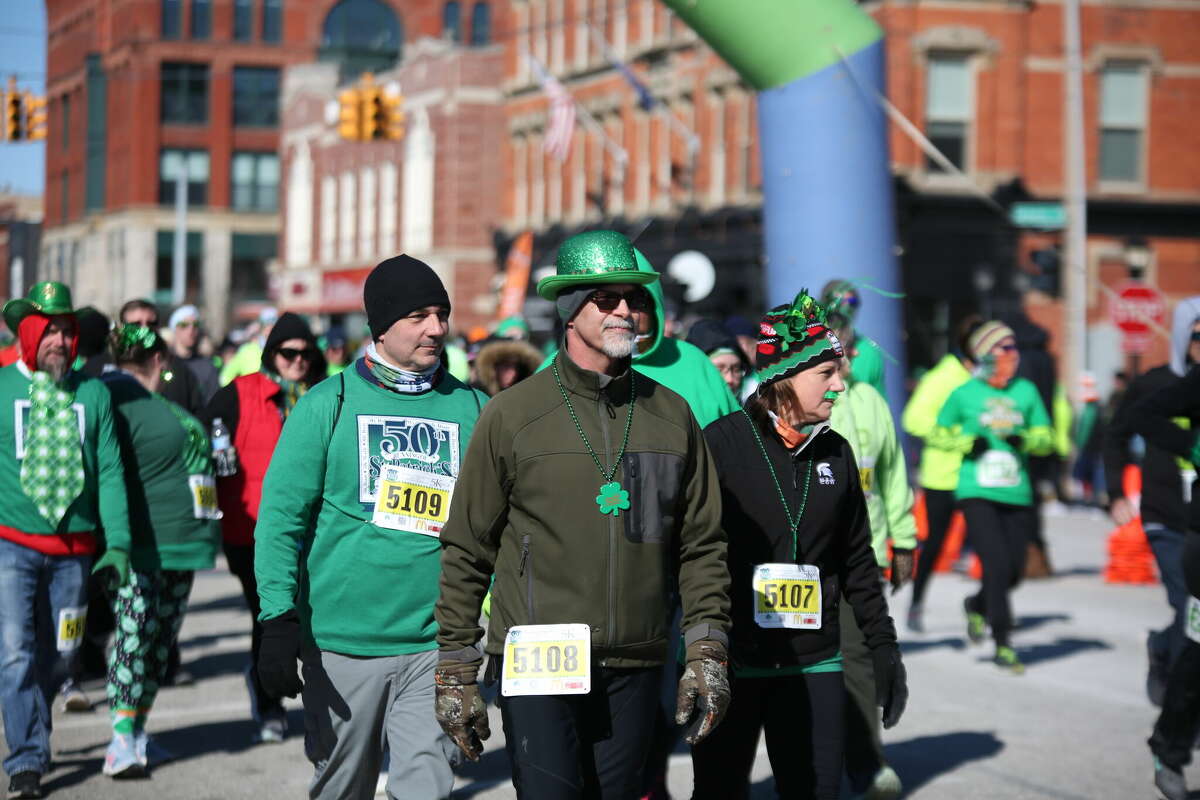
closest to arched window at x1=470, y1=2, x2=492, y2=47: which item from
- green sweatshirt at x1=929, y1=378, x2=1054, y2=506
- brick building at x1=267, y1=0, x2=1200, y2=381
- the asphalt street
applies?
brick building at x1=267, y1=0, x2=1200, y2=381

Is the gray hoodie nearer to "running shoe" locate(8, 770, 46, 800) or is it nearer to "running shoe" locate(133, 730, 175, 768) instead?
"running shoe" locate(133, 730, 175, 768)

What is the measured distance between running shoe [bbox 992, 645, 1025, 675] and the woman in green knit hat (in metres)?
4.86

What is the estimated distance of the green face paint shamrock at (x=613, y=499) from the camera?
4.61 m

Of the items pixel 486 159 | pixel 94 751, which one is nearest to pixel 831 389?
pixel 94 751

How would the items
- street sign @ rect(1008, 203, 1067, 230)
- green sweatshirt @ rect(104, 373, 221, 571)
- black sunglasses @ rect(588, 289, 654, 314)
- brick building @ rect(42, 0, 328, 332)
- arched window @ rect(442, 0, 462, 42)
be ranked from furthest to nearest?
arched window @ rect(442, 0, 462, 42) < brick building @ rect(42, 0, 328, 332) < street sign @ rect(1008, 203, 1067, 230) < green sweatshirt @ rect(104, 373, 221, 571) < black sunglasses @ rect(588, 289, 654, 314)

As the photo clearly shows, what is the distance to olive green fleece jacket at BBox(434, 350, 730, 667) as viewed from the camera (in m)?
4.62

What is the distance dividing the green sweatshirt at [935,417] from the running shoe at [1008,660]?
1323 mm

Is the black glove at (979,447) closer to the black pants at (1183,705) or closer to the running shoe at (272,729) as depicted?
the black pants at (1183,705)

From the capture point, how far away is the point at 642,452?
4.70m

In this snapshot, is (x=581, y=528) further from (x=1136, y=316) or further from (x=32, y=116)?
(x=32, y=116)

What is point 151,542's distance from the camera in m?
8.15

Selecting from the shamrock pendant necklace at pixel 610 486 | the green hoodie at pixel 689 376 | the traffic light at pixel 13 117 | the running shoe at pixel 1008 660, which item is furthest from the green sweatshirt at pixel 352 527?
the traffic light at pixel 13 117

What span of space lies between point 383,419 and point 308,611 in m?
0.65

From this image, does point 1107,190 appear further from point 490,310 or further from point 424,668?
point 424,668
